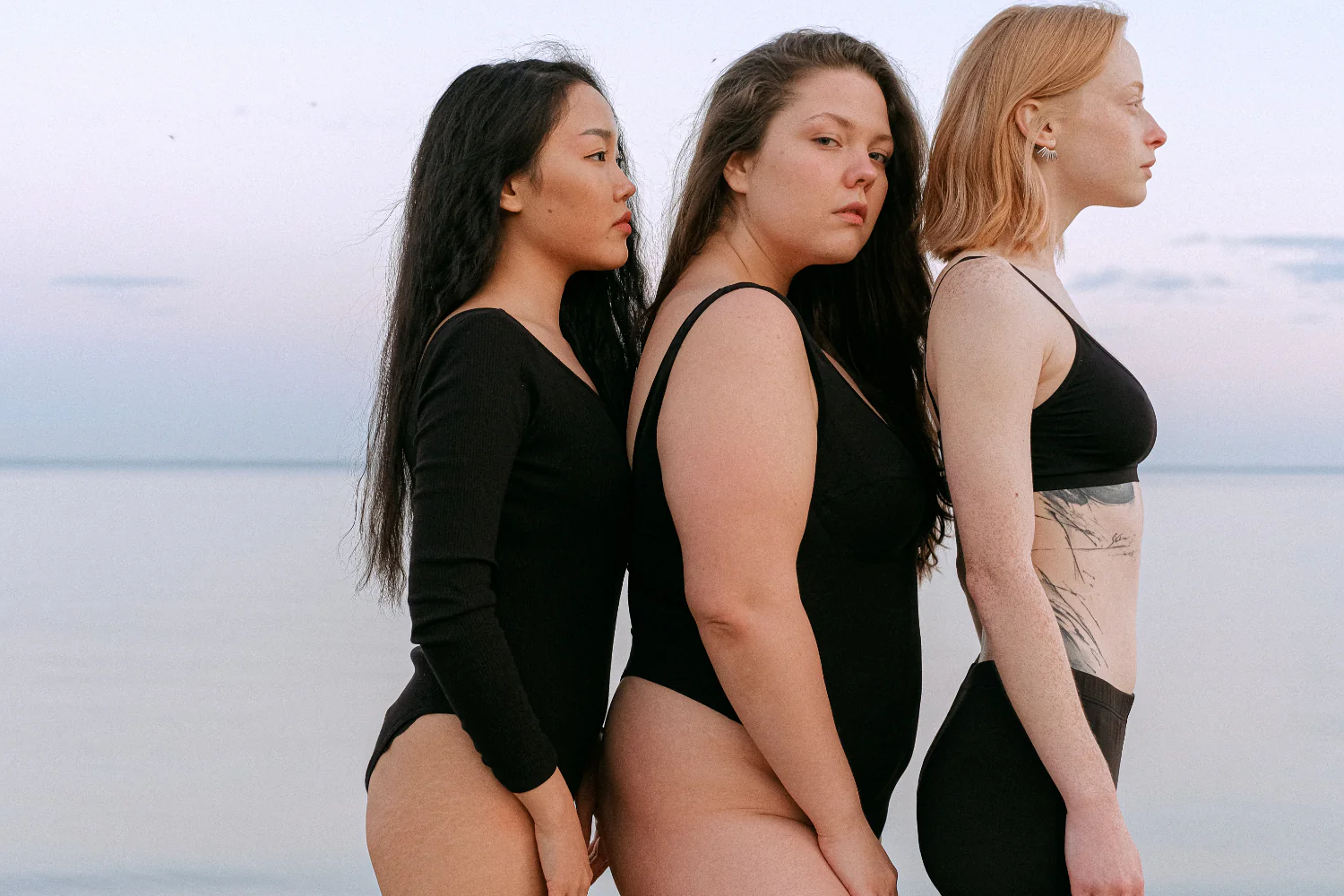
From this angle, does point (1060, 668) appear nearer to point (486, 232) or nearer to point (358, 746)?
point (486, 232)

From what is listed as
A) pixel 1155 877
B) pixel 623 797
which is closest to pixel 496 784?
pixel 623 797

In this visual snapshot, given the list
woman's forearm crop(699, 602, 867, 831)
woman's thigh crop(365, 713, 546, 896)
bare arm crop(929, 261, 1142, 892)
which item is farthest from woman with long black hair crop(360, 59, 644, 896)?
bare arm crop(929, 261, 1142, 892)

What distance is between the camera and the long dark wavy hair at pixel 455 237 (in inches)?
68.9

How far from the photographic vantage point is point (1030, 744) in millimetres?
1598

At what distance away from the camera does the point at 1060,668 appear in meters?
1.54

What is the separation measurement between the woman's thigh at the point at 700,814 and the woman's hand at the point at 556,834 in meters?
0.09

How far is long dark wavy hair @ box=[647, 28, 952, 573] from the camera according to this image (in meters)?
1.82

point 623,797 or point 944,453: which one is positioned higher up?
point 944,453

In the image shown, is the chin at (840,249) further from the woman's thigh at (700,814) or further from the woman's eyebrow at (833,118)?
the woman's thigh at (700,814)

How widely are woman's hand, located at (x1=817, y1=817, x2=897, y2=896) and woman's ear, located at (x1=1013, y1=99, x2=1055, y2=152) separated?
99 centimetres

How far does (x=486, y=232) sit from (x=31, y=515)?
14.9 m

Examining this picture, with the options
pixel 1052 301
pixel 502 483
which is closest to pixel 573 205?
pixel 502 483

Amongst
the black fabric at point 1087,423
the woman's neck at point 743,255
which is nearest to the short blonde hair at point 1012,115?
the black fabric at point 1087,423

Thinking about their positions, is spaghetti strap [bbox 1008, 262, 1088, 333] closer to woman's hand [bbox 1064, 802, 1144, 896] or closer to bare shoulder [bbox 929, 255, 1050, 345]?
bare shoulder [bbox 929, 255, 1050, 345]
